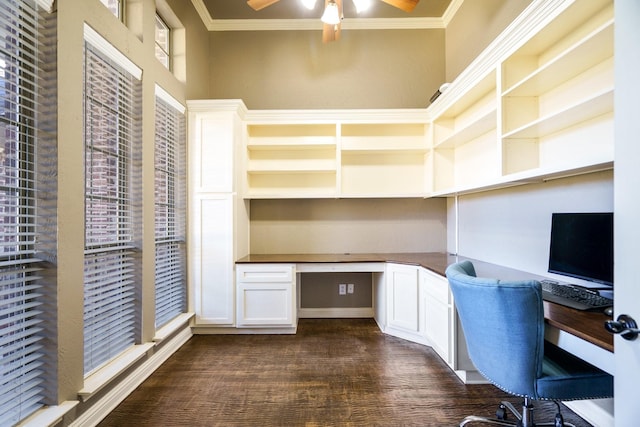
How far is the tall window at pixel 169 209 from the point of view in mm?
2688

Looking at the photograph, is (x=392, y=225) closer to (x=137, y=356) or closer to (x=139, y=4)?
(x=137, y=356)

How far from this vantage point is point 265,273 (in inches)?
124

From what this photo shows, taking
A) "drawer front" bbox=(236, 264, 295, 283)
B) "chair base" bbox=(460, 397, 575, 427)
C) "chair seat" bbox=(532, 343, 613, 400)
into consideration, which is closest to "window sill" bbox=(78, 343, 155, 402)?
"drawer front" bbox=(236, 264, 295, 283)

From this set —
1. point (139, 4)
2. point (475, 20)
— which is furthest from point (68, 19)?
point (475, 20)

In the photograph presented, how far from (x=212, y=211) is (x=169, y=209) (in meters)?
0.41

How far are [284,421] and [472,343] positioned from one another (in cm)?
121

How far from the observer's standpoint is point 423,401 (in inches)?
80.4

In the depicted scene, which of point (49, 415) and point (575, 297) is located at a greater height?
point (575, 297)

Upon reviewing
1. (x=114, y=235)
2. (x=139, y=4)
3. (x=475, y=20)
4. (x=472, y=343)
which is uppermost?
(x=475, y=20)

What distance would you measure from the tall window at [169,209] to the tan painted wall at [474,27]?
3.01 meters

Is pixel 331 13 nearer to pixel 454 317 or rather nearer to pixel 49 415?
pixel 454 317

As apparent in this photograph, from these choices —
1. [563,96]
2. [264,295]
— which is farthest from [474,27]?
[264,295]

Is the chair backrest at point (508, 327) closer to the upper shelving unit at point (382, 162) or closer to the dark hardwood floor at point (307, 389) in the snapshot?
the dark hardwood floor at point (307, 389)

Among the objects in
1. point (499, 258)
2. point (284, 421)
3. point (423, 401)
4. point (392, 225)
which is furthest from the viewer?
point (392, 225)
